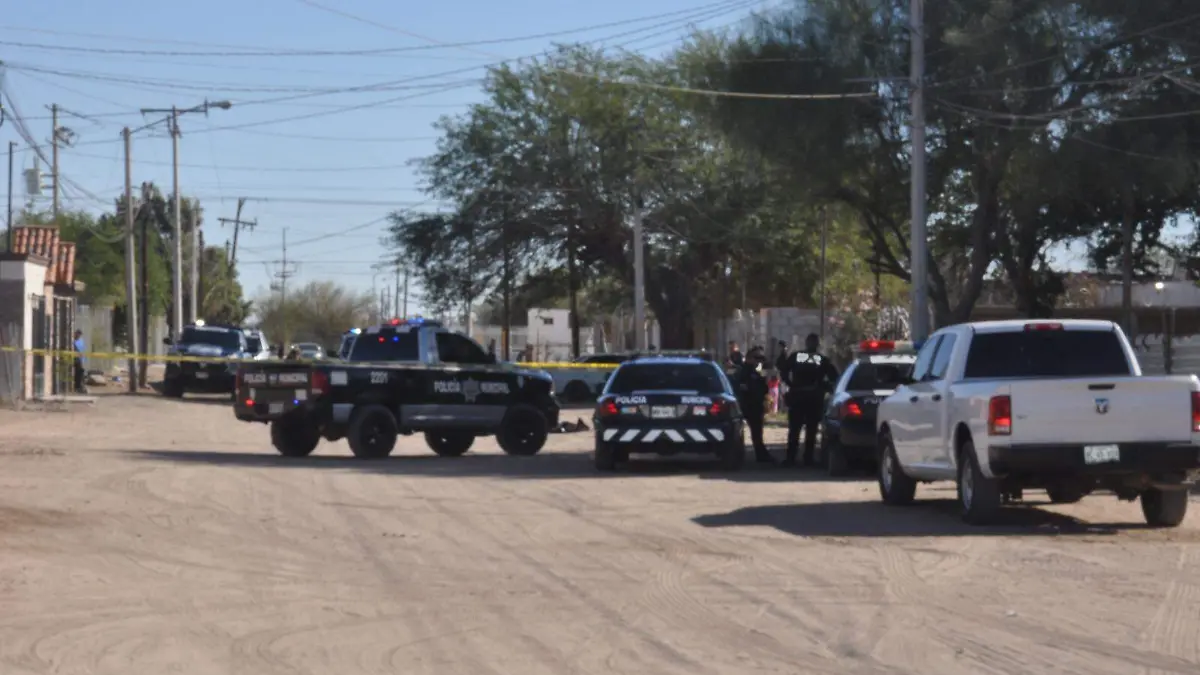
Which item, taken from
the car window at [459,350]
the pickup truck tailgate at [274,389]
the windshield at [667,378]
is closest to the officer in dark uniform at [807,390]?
the windshield at [667,378]

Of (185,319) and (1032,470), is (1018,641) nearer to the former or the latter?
(1032,470)

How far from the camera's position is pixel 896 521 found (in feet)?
54.4

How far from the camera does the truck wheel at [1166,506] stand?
15742mm

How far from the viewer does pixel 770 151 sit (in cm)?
3459

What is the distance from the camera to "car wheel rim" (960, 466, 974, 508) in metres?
15.8

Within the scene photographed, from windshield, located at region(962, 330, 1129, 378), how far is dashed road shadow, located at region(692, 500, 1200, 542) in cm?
141

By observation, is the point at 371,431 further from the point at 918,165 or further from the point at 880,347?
the point at 918,165

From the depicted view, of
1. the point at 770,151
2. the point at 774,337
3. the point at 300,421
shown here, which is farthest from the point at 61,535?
the point at 774,337

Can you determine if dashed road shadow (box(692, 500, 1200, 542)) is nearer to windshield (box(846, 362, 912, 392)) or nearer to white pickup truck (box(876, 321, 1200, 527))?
white pickup truck (box(876, 321, 1200, 527))

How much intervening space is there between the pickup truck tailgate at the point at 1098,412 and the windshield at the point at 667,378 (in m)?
9.09

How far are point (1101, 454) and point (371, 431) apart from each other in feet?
44.9

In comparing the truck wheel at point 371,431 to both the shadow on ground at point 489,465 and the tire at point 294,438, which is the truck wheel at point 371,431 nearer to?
the shadow on ground at point 489,465

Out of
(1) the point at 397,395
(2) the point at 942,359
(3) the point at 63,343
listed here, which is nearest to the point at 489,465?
(1) the point at 397,395

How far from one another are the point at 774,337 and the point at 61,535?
3842cm
